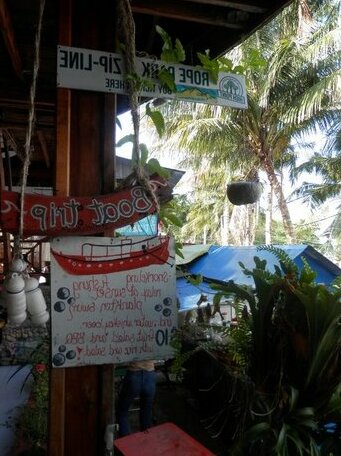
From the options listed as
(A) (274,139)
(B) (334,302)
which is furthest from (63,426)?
(A) (274,139)

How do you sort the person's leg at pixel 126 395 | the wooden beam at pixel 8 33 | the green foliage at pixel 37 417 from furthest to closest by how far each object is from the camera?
1. the person's leg at pixel 126 395
2. the green foliage at pixel 37 417
3. the wooden beam at pixel 8 33

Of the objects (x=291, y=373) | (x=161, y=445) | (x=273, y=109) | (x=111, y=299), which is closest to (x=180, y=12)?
(x=111, y=299)

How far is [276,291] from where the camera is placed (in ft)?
5.87

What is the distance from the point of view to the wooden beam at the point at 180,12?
1.97 metres

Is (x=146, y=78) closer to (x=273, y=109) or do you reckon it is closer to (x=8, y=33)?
(x=8, y=33)

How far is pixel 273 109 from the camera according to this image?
36.9ft

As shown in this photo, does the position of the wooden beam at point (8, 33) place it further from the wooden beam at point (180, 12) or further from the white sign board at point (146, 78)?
the wooden beam at point (180, 12)

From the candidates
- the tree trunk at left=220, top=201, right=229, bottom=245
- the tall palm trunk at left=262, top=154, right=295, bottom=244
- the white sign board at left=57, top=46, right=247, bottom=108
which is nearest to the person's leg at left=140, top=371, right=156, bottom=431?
the white sign board at left=57, top=46, right=247, bottom=108

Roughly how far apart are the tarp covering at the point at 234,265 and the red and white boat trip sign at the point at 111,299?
2.53 m

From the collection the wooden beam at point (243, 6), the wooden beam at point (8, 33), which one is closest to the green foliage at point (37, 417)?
the wooden beam at point (8, 33)

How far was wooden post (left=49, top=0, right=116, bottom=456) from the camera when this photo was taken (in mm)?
1767

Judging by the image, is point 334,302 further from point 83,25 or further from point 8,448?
point 8,448

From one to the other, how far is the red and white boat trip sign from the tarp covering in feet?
8.30

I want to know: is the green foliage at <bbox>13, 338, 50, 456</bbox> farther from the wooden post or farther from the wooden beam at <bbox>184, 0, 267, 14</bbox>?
the wooden beam at <bbox>184, 0, 267, 14</bbox>
